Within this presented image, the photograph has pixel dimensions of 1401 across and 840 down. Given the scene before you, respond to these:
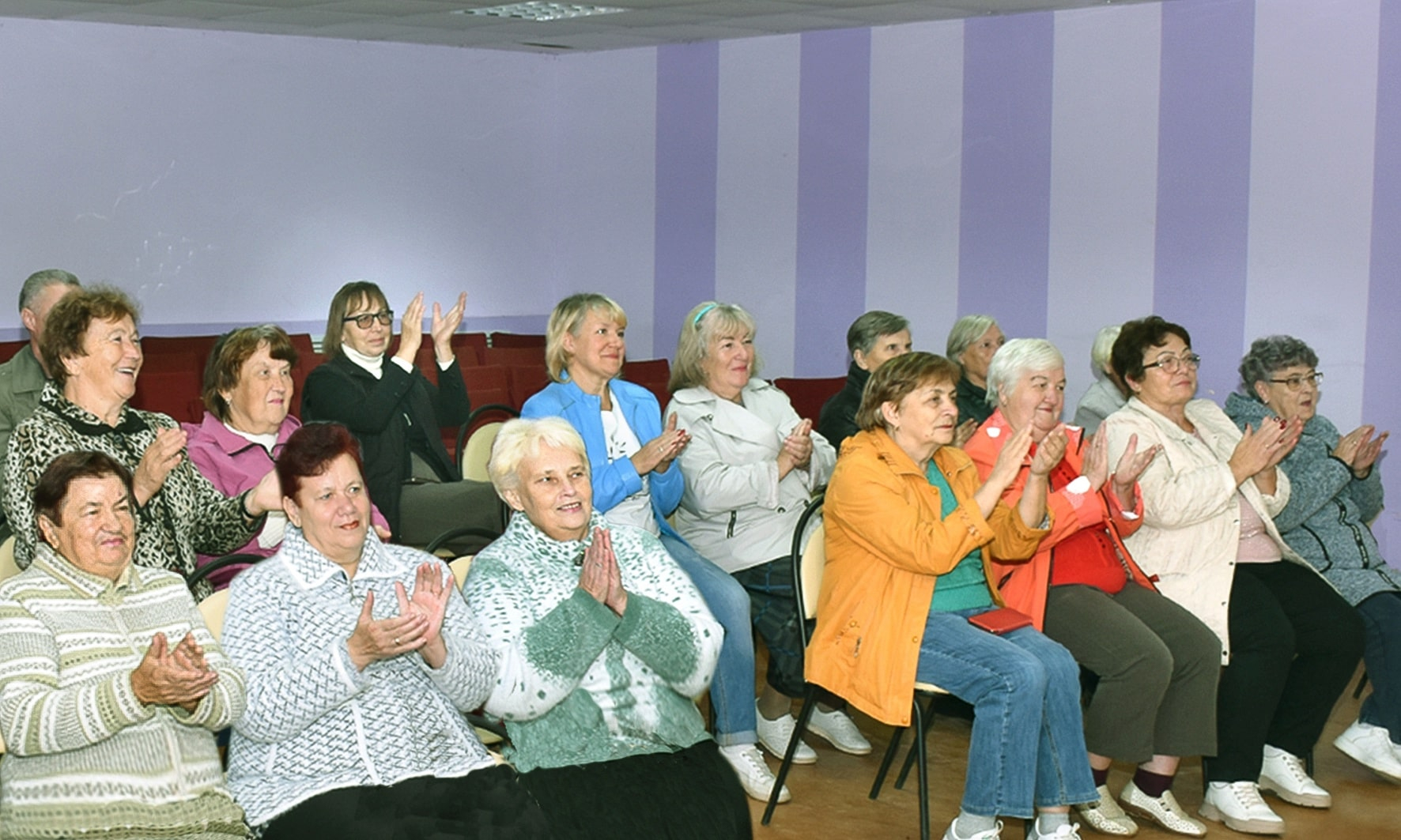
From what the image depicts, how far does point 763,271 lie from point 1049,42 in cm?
218

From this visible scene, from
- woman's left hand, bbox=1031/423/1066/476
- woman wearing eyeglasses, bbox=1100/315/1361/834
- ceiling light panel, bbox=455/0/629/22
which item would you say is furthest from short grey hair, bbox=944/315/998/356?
ceiling light panel, bbox=455/0/629/22

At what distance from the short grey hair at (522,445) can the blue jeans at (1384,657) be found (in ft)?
8.46

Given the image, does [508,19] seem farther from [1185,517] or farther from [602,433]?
[1185,517]

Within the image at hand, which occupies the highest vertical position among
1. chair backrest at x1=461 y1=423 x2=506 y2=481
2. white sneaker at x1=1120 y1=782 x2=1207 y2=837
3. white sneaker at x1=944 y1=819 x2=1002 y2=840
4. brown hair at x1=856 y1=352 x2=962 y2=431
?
brown hair at x1=856 y1=352 x2=962 y2=431

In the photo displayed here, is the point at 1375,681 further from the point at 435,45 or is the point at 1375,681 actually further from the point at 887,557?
the point at 435,45

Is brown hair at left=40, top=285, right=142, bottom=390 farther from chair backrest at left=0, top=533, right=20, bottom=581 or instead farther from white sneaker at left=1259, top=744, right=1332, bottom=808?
white sneaker at left=1259, top=744, right=1332, bottom=808

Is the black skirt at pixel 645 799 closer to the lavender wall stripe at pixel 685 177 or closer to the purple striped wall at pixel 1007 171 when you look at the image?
the purple striped wall at pixel 1007 171

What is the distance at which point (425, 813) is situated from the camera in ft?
8.68

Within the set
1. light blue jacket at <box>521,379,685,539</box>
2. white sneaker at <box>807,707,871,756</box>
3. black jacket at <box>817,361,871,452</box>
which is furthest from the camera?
black jacket at <box>817,361,871,452</box>

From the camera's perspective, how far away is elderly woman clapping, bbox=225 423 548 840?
103 inches

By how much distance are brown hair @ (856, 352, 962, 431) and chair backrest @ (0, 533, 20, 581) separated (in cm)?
192

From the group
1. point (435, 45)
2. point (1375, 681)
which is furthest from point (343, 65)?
point (1375, 681)

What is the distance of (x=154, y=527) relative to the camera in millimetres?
3309

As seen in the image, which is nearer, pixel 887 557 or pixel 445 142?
pixel 887 557
